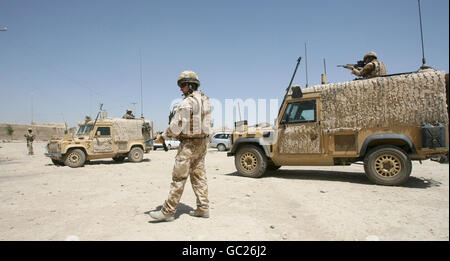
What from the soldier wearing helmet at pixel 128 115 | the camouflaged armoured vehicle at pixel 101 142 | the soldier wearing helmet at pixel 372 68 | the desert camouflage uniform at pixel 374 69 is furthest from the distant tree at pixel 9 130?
the desert camouflage uniform at pixel 374 69

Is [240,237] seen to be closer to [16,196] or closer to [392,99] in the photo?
[392,99]

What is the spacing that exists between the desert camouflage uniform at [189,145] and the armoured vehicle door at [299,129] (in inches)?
135

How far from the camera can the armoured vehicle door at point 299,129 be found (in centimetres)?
609

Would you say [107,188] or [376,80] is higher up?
[376,80]

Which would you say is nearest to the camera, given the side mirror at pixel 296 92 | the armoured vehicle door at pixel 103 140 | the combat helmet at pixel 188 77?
the combat helmet at pixel 188 77

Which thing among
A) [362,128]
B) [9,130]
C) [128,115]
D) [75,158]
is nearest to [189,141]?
[362,128]

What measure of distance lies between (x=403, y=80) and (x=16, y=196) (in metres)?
8.37

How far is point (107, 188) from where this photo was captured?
5785mm

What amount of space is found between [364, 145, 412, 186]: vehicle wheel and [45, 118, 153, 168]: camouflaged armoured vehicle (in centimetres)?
919

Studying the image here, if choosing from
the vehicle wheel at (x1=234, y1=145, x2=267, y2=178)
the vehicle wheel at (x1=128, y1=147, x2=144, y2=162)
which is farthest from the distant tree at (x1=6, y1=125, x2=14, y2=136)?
the vehicle wheel at (x1=234, y1=145, x2=267, y2=178)

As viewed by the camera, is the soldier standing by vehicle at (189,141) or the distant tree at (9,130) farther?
the distant tree at (9,130)

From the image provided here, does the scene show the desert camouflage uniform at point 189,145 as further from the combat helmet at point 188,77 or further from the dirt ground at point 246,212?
the dirt ground at point 246,212

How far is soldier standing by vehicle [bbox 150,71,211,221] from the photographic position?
129 inches
